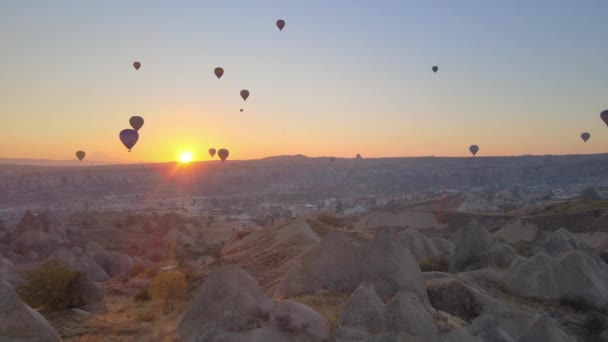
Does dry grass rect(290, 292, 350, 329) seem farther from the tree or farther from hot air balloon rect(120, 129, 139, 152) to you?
hot air balloon rect(120, 129, 139, 152)

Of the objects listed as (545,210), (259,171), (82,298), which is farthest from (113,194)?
(82,298)

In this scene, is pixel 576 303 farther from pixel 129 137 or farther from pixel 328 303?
pixel 129 137

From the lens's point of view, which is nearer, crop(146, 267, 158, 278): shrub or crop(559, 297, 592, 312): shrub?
crop(559, 297, 592, 312): shrub

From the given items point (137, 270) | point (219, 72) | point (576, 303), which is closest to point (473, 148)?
point (219, 72)

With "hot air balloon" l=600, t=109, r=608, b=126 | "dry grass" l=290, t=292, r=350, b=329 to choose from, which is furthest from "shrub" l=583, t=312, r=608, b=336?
"hot air balloon" l=600, t=109, r=608, b=126

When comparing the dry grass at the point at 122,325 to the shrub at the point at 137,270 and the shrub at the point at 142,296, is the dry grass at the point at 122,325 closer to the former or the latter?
the shrub at the point at 142,296

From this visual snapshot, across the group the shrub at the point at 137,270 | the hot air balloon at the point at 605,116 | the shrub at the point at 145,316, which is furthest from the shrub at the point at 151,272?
the hot air balloon at the point at 605,116
